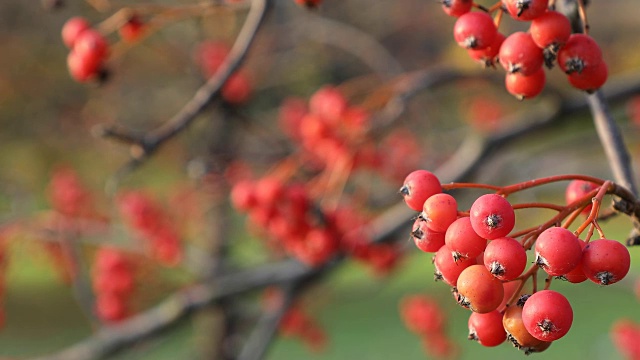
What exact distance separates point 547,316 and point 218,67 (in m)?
3.71

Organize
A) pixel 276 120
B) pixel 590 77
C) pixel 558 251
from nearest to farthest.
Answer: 1. pixel 558 251
2. pixel 590 77
3. pixel 276 120

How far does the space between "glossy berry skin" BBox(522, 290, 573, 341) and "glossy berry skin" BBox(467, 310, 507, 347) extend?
9 cm

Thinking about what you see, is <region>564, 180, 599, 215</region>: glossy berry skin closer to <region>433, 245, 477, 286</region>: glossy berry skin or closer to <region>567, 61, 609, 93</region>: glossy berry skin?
<region>567, 61, 609, 93</region>: glossy berry skin

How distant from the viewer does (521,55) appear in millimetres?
1105

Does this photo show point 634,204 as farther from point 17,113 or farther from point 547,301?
point 17,113

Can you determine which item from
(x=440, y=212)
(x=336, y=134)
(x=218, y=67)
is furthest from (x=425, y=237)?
(x=218, y=67)

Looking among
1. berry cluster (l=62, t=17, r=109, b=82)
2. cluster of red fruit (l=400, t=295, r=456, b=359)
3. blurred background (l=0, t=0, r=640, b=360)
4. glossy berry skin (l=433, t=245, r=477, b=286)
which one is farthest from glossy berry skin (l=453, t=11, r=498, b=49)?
cluster of red fruit (l=400, t=295, r=456, b=359)

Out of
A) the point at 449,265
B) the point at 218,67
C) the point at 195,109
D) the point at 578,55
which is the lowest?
the point at 449,265

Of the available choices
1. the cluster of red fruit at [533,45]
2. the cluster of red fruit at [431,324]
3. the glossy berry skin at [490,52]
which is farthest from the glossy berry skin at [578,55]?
the cluster of red fruit at [431,324]

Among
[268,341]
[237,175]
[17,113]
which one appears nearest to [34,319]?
[17,113]

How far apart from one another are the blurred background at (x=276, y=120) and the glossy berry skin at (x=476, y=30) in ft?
1.88

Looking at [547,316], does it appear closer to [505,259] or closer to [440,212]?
[505,259]

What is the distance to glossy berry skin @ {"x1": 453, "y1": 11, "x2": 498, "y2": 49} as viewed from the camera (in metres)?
1.15

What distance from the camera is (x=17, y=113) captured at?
941 cm
